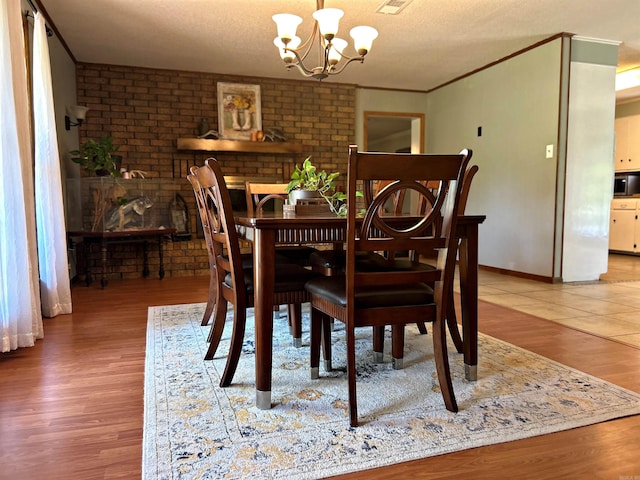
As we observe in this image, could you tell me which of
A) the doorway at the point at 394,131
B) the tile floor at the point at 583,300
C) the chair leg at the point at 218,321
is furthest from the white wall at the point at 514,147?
the chair leg at the point at 218,321

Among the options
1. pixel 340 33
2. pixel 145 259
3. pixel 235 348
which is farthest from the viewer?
pixel 145 259

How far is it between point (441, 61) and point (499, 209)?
176 cm

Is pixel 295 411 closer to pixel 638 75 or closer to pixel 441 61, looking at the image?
pixel 441 61

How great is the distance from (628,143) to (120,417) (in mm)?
7526

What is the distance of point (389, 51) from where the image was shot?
14.6 ft

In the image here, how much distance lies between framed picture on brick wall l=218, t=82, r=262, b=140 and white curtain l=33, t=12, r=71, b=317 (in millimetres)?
2256

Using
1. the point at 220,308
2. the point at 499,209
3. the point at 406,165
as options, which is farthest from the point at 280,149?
the point at 406,165

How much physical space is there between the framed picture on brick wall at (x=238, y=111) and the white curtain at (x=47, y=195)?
2.26 m

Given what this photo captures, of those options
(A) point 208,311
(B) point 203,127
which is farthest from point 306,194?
(B) point 203,127

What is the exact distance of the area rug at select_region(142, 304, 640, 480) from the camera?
1276 mm

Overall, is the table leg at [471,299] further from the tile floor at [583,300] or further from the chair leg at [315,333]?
the tile floor at [583,300]

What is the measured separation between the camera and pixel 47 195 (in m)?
3.04

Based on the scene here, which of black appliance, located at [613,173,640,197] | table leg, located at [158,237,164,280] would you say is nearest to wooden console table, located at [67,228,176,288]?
table leg, located at [158,237,164,280]

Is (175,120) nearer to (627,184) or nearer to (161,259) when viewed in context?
(161,259)
